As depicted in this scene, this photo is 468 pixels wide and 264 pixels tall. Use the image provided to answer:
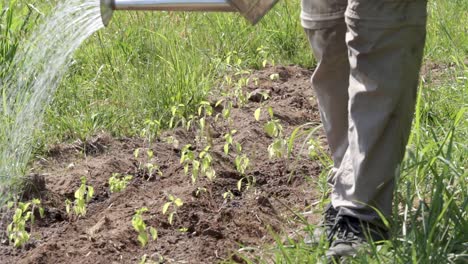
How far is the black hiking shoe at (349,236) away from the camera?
10.1 ft

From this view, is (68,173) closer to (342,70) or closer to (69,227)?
(69,227)

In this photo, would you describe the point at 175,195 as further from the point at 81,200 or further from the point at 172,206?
the point at 81,200

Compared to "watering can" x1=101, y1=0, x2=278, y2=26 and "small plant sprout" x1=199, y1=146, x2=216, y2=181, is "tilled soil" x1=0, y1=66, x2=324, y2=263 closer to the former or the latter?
"small plant sprout" x1=199, y1=146, x2=216, y2=181

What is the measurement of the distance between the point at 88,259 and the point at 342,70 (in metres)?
1.00

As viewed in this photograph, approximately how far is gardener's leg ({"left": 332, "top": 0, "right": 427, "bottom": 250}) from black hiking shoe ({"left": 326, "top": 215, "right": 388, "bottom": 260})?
0.12 feet

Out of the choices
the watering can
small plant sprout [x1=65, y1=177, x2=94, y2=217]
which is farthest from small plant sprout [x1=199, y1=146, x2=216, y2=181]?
the watering can

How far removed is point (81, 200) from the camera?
364cm

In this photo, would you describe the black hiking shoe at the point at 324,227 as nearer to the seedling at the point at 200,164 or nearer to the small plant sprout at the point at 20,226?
the seedling at the point at 200,164

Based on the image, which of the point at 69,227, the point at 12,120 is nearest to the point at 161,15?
the point at 12,120

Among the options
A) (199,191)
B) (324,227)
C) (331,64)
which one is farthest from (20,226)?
(331,64)

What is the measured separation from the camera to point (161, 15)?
5.85 metres

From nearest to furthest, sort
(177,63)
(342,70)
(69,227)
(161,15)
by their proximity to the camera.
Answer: (342,70)
(69,227)
(177,63)
(161,15)

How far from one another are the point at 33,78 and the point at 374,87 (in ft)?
6.84

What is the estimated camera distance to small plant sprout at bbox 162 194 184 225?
358 centimetres
